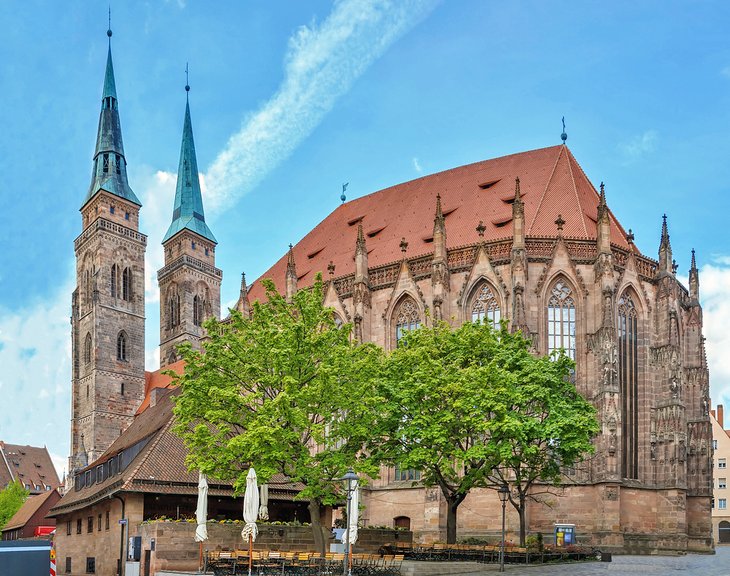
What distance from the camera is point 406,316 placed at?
4894 centimetres

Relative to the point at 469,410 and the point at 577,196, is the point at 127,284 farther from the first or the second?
the point at 469,410

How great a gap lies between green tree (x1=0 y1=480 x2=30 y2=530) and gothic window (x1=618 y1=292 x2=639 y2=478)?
61.6m

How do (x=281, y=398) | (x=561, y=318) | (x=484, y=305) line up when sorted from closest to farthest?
1. (x=281, y=398)
2. (x=561, y=318)
3. (x=484, y=305)

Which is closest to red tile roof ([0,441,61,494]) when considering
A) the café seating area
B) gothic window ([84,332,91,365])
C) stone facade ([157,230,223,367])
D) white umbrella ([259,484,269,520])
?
stone facade ([157,230,223,367])

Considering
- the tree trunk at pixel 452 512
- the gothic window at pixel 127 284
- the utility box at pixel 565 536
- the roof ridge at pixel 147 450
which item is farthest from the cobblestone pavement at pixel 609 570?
the gothic window at pixel 127 284

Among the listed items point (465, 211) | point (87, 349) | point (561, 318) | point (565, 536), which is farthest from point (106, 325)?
point (565, 536)

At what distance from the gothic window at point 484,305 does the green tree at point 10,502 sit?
56.7 m

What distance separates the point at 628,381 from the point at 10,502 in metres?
63.2

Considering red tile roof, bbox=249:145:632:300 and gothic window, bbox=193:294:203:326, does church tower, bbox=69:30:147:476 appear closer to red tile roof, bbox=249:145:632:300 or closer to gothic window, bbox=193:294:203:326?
gothic window, bbox=193:294:203:326

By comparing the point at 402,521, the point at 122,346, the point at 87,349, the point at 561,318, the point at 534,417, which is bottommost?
the point at 402,521

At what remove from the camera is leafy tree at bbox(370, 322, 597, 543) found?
30656mm

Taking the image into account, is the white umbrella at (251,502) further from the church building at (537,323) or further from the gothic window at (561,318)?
the gothic window at (561,318)

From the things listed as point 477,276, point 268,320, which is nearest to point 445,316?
point 477,276

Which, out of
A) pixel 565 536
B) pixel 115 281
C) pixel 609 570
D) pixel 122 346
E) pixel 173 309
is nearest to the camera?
pixel 609 570
